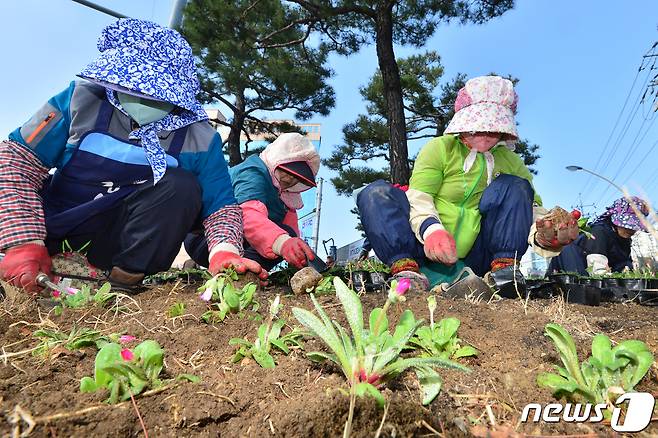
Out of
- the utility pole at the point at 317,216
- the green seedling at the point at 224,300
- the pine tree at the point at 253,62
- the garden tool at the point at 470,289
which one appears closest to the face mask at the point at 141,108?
the green seedling at the point at 224,300

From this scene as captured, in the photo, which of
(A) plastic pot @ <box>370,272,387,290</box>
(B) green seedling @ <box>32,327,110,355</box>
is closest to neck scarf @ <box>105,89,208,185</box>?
(B) green seedling @ <box>32,327,110,355</box>

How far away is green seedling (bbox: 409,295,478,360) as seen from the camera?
3.06 ft

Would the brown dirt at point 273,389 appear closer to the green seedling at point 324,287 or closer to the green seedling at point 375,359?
the green seedling at point 375,359

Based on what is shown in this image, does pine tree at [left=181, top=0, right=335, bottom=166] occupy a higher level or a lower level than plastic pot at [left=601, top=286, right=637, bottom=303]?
higher

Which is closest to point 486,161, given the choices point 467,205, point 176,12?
point 467,205

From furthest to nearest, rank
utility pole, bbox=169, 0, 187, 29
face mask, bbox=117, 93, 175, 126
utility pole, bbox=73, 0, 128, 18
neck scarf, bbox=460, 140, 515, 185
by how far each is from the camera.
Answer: utility pole, bbox=169, 0, 187, 29 → utility pole, bbox=73, 0, 128, 18 → neck scarf, bbox=460, 140, 515, 185 → face mask, bbox=117, 93, 175, 126

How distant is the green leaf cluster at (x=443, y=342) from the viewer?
0.93 m

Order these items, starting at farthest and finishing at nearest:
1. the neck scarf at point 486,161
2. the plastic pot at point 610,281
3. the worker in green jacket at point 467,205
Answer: the plastic pot at point 610,281 < the neck scarf at point 486,161 < the worker in green jacket at point 467,205

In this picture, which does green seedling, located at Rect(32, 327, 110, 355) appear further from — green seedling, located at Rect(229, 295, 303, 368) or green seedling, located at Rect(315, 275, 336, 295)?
green seedling, located at Rect(315, 275, 336, 295)

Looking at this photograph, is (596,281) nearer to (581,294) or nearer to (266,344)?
(581,294)

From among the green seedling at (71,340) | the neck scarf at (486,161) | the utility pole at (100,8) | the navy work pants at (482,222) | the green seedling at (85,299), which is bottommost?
the green seedling at (71,340)

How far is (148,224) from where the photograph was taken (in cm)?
209

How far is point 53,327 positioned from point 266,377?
2.32ft

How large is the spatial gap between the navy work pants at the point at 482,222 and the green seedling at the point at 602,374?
5.16 feet
